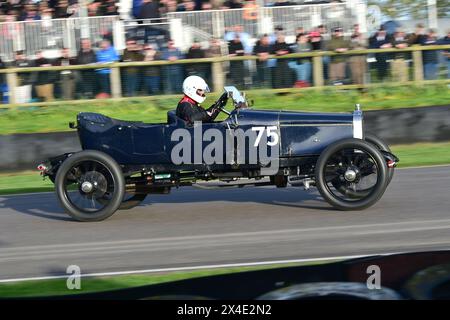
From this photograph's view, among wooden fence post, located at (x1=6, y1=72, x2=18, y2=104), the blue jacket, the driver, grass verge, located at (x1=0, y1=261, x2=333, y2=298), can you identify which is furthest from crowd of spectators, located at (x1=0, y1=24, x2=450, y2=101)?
grass verge, located at (x1=0, y1=261, x2=333, y2=298)

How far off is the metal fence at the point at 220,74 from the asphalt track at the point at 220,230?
5851mm

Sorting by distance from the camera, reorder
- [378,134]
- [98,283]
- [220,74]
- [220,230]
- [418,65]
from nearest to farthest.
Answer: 1. [98,283]
2. [220,230]
3. [378,134]
4. [220,74]
5. [418,65]

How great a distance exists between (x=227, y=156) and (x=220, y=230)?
843mm

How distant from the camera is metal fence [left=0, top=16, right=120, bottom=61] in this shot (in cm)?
1630

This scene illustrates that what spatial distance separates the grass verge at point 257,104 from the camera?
50.9 feet

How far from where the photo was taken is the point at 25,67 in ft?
51.5

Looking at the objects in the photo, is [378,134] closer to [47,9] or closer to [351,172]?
[351,172]

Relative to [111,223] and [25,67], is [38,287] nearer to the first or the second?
[111,223]

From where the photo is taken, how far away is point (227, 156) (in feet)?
27.4

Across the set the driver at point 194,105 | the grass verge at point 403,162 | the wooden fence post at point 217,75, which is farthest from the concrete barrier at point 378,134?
the driver at point 194,105

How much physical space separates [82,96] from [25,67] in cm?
120

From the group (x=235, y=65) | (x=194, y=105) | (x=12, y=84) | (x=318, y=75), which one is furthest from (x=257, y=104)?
(x=194, y=105)

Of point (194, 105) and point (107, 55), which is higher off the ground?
point (107, 55)

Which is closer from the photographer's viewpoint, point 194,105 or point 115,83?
point 194,105
